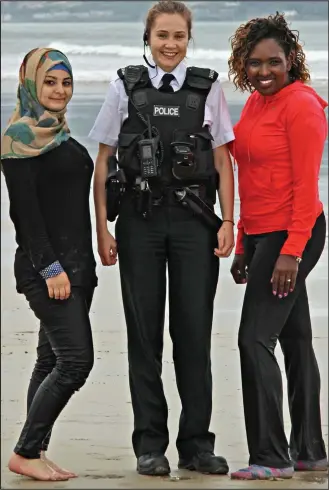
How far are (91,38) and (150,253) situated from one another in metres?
28.7

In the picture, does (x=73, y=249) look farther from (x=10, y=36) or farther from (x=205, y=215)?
(x=10, y=36)

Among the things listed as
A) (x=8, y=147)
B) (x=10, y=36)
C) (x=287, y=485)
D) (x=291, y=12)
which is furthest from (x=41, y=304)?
(x=291, y=12)

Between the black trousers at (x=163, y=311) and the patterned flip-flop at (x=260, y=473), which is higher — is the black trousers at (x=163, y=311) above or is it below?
above

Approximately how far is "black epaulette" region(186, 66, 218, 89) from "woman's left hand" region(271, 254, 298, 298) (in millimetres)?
848

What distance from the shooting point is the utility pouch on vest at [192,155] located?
5828 mm

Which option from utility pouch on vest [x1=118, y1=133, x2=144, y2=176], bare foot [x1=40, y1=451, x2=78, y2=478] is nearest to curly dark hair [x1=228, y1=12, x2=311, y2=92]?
utility pouch on vest [x1=118, y1=133, x2=144, y2=176]

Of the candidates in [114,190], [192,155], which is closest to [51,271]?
[114,190]

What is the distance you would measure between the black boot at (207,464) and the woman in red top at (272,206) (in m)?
0.14

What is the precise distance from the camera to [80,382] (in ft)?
18.5

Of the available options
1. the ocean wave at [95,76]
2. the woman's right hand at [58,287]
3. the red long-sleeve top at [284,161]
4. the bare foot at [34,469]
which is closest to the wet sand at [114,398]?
the bare foot at [34,469]

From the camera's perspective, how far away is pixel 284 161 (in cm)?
571

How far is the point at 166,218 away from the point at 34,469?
1.22 metres

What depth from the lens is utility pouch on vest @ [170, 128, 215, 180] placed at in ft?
19.1

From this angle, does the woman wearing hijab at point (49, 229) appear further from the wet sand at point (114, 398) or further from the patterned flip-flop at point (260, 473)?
the patterned flip-flop at point (260, 473)
